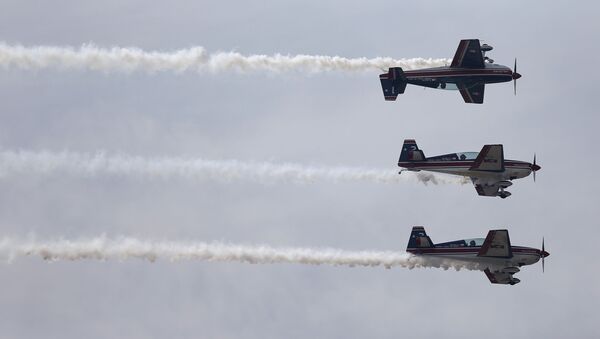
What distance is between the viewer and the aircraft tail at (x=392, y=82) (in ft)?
288

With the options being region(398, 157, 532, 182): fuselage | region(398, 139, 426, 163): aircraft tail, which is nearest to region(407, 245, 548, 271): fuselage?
region(398, 157, 532, 182): fuselage

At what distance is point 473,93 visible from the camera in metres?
90.0

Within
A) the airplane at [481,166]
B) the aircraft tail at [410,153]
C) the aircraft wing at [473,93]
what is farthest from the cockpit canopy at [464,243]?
the aircraft wing at [473,93]

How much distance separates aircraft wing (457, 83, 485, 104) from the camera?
89.6 m

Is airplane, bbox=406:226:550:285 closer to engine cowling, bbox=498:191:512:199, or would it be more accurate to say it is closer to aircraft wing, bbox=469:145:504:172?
engine cowling, bbox=498:191:512:199

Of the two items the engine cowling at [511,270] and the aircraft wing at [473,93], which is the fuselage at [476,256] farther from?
the aircraft wing at [473,93]

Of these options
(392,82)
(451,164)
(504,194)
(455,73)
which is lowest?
(504,194)

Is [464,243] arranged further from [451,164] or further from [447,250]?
[451,164]

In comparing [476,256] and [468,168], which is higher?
[468,168]

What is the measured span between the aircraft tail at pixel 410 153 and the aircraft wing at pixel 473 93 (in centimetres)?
457

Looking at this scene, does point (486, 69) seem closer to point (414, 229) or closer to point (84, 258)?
point (414, 229)

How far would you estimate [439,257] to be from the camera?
8775 centimetres

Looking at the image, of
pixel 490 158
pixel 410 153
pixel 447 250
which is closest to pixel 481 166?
pixel 490 158

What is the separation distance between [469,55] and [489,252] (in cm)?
1283
